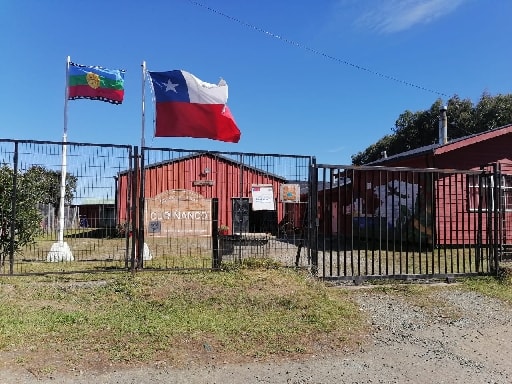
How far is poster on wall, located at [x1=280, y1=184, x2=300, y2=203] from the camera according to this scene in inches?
329

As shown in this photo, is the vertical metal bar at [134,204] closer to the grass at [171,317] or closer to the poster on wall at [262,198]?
the grass at [171,317]

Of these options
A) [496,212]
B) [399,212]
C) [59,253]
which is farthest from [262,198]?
[496,212]

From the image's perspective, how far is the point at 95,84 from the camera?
1296 centimetres

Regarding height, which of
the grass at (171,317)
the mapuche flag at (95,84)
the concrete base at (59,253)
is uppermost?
the mapuche flag at (95,84)

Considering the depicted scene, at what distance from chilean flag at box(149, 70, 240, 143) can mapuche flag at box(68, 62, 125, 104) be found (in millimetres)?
4143

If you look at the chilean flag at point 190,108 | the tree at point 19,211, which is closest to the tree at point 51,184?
the tree at point 19,211

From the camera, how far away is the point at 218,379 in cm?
429

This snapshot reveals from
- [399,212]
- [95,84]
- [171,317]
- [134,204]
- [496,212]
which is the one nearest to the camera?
[171,317]

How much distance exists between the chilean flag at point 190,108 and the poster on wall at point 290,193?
6.49 feet

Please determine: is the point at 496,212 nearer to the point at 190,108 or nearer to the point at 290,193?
the point at 290,193

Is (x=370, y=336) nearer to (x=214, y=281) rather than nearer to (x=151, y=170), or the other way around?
(x=214, y=281)

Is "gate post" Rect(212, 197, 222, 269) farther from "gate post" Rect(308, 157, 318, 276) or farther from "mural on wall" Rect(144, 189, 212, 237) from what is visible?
"gate post" Rect(308, 157, 318, 276)

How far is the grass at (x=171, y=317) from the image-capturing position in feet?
15.8

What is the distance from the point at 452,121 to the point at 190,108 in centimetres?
3466
